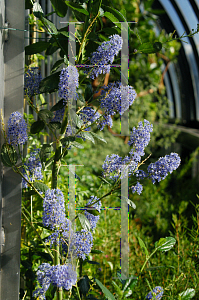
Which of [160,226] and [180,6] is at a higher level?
[180,6]

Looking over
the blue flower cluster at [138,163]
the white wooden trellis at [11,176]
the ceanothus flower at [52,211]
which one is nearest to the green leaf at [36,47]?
the white wooden trellis at [11,176]

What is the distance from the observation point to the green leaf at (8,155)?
3.03ft

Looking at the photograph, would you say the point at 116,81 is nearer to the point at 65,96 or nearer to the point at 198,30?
the point at 65,96

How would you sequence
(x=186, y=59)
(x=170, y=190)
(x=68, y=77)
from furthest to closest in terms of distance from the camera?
(x=186, y=59) < (x=170, y=190) < (x=68, y=77)

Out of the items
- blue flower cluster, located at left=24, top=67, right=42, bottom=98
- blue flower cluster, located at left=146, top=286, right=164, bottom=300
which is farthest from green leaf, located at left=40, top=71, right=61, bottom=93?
blue flower cluster, located at left=146, top=286, right=164, bottom=300

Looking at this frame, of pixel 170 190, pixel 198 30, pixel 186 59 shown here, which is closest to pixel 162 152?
pixel 170 190

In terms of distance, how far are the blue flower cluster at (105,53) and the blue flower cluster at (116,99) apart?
8 centimetres

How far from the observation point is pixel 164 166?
94 centimetres

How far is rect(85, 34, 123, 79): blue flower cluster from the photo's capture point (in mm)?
877

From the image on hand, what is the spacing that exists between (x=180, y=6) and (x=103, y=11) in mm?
5008

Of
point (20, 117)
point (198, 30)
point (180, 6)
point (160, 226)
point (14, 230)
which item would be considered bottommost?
point (160, 226)

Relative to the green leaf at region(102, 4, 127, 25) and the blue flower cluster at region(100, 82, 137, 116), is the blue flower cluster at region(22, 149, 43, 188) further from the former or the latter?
the green leaf at region(102, 4, 127, 25)

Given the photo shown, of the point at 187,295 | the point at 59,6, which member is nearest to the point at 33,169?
the point at 59,6

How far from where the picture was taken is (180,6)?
5.16 m
